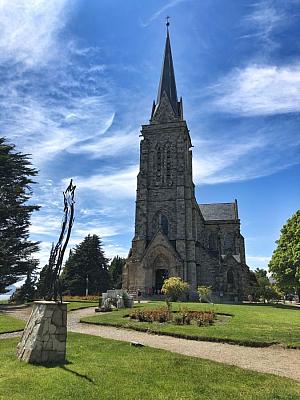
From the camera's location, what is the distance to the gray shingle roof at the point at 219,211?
54.9m

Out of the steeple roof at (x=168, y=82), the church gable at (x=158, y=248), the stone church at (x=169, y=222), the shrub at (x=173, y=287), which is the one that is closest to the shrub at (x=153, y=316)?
the shrub at (x=173, y=287)

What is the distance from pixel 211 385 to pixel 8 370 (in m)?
3.94

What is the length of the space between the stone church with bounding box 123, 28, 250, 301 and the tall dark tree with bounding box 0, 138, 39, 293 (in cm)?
1265

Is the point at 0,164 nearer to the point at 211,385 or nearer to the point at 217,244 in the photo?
the point at 211,385

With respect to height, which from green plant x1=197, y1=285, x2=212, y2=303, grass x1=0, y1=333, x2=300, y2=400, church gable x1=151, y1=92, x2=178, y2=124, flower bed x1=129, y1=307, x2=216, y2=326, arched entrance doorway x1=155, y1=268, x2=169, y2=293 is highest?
church gable x1=151, y1=92, x2=178, y2=124

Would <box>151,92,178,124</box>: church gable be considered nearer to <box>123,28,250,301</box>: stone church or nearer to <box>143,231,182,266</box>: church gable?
<box>123,28,250,301</box>: stone church

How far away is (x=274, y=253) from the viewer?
33.8 meters

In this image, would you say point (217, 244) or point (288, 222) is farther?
point (217, 244)

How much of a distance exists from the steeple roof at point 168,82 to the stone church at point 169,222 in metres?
0.16

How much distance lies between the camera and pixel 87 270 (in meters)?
50.0

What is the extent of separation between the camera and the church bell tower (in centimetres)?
3853

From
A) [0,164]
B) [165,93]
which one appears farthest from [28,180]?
[165,93]

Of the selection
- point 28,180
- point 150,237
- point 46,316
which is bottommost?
point 46,316

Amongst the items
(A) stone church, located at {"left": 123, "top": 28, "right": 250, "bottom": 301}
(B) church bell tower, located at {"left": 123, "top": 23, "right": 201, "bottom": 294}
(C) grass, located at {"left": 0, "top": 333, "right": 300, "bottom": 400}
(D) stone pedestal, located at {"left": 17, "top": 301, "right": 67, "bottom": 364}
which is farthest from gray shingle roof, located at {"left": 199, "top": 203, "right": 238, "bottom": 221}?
(D) stone pedestal, located at {"left": 17, "top": 301, "right": 67, "bottom": 364}
